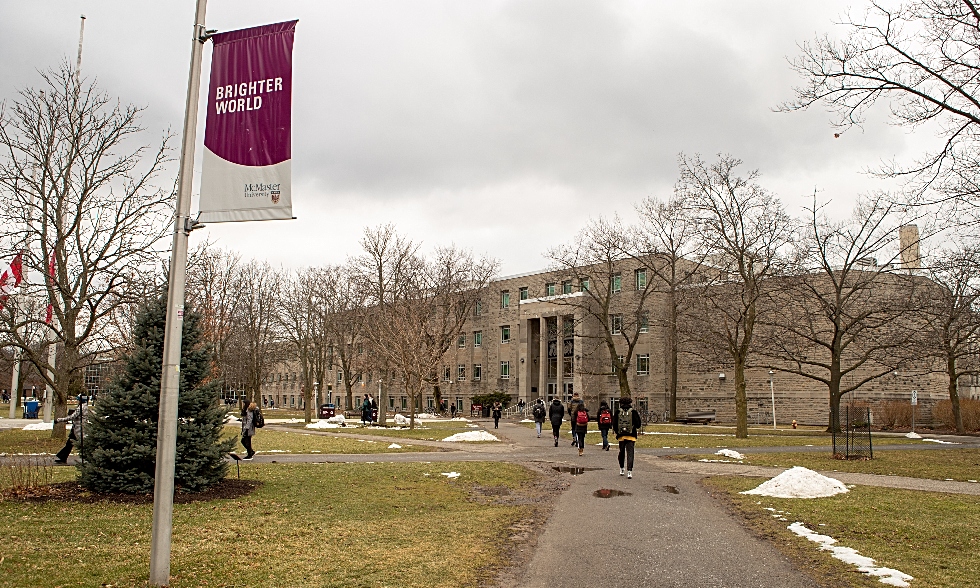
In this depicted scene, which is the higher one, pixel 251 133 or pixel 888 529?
pixel 251 133

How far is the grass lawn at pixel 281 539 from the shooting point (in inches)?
271

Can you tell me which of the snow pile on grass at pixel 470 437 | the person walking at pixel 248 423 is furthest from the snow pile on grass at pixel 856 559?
the snow pile on grass at pixel 470 437

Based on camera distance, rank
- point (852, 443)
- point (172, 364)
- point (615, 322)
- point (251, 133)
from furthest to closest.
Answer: point (615, 322) < point (852, 443) < point (251, 133) < point (172, 364)

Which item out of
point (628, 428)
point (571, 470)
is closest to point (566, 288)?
point (571, 470)

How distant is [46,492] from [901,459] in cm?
2049

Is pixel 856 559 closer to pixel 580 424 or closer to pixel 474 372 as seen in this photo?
pixel 580 424

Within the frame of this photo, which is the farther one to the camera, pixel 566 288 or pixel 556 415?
pixel 566 288

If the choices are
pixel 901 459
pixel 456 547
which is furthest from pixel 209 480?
pixel 901 459

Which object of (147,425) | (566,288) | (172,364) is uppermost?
(566,288)

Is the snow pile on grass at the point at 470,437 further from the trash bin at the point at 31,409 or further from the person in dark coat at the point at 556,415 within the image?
the trash bin at the point at 31,409

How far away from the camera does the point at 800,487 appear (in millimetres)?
12828

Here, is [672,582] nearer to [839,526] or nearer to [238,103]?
[839,526]

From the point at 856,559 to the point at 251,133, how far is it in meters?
7.69

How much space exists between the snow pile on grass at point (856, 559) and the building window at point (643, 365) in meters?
50.6
